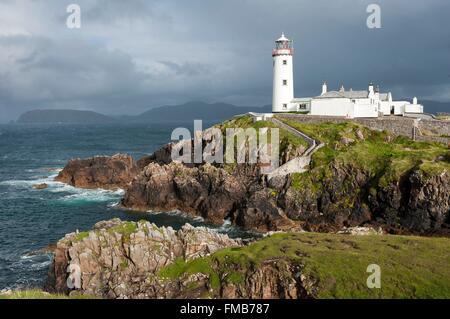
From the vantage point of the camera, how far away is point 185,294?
3338 centimetres

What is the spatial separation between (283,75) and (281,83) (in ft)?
5.51

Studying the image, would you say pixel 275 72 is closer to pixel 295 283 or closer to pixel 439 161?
pixel 439 161

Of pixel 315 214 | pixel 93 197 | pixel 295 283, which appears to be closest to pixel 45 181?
pixel 93 197

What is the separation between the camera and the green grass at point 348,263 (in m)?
30.4

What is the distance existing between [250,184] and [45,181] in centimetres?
4837

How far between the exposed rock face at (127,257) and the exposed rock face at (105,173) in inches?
1737

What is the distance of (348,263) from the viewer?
109 feet

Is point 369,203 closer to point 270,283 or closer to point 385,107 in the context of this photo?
point 270,283

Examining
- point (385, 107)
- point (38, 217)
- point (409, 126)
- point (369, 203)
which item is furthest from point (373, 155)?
point (38, 217)

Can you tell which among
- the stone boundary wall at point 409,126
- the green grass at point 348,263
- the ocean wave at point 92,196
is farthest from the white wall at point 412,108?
the ocean wave at point 92,196

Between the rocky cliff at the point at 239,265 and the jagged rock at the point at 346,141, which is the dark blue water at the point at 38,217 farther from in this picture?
the jagged rock at the point at 346,141

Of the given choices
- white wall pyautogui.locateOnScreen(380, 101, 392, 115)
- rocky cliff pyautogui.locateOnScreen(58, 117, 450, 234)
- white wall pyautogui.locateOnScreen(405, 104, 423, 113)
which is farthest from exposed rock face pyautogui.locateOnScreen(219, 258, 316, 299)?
white wall pyautogui.locateOnScreen(405, 104, 423, 113)

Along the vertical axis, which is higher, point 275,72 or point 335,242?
point 275,72
